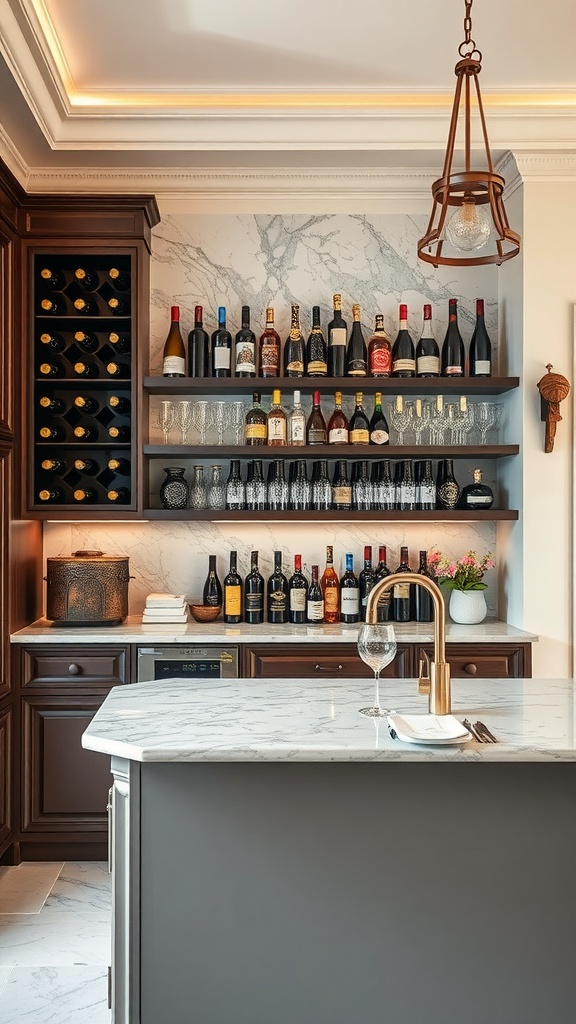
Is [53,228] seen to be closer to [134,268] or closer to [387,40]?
[134,268]

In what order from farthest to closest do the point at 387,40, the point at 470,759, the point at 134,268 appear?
the point at 134,268, the point at 387,40, the point at 470,759

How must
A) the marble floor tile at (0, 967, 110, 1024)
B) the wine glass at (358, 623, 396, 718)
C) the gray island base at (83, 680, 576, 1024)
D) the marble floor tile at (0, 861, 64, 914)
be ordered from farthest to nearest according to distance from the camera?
the marble floor tile at (0, 861, 64, 914) → the marble floor tile at (0, 967, 110, 1024) → the wine glass at (358, 623, 396, 718) → the gray island base at (83, 680, 576, 1024)

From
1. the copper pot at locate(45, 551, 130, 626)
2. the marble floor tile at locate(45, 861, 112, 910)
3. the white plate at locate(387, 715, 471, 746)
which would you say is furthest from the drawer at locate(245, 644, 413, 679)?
the white plate at locate(387, 715, 471, 746)

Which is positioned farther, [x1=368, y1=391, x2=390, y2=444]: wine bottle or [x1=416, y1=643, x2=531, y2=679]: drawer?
[x1=368, y1=391, x2=390, y2=444]: wine bottle

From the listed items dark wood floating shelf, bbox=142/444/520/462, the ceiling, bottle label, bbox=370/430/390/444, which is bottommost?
dark wood floating shelf, bbox=142/444/520/462

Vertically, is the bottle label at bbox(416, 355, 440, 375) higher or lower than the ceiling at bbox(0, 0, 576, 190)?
lower

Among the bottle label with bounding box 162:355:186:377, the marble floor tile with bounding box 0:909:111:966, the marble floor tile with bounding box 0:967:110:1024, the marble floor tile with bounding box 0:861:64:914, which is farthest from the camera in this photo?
the bottle label with bounding box 162:355:186:377

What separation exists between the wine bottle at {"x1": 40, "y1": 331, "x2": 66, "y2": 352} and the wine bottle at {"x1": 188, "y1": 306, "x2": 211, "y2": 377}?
60 cm

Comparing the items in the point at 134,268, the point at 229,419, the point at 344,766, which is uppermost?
the point at 134,268

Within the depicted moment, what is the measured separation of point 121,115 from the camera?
12.3 ft

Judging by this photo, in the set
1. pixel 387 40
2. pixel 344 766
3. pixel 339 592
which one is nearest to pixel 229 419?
pixel 339 592

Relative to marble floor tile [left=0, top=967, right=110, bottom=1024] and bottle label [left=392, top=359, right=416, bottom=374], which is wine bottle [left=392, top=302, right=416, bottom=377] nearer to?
bottle label [left=392, top=359, right=416, bottom=374]

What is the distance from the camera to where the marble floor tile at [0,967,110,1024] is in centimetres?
256

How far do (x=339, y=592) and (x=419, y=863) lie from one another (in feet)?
7.37
